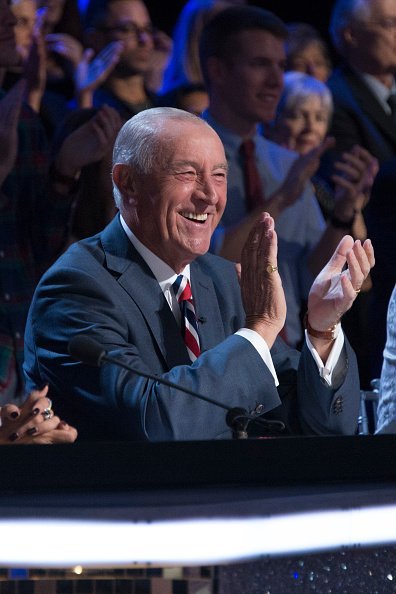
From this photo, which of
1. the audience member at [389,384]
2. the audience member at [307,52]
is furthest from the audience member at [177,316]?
the audience member at [307,52]

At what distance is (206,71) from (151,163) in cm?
126

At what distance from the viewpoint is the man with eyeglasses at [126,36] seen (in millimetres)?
3398

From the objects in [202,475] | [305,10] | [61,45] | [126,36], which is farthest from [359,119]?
[202,475]

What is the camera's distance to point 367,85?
3.81 meters

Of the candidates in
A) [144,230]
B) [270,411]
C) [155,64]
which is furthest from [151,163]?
[155,64]

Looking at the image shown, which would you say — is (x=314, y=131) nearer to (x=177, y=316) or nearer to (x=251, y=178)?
(x=251, y=178)

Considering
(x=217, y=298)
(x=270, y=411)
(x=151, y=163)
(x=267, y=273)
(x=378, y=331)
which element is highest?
(x=151, y=163)

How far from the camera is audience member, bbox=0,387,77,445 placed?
5.50 feet

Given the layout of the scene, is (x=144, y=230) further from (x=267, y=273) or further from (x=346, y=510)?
(x=346, y=510)

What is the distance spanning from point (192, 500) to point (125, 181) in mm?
1193

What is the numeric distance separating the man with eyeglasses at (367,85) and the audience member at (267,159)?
0.49ft

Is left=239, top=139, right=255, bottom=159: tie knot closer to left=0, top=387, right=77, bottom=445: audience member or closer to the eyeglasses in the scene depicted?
the eyeglasses

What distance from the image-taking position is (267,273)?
6.80 feet

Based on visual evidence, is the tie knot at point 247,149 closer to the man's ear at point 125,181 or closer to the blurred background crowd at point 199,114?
the blurred background crowd at point 199,114
